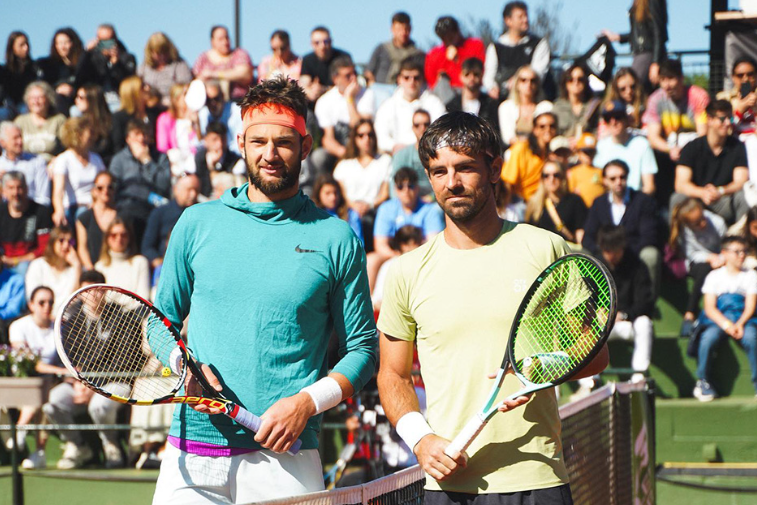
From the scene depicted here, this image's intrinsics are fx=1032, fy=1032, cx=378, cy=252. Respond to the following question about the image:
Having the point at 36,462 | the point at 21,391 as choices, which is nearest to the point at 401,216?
the point at 21,391

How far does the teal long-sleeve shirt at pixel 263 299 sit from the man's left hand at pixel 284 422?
0.10m

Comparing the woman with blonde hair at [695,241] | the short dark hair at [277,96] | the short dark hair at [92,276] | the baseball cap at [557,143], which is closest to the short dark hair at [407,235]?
the baseball cap at [557,143]

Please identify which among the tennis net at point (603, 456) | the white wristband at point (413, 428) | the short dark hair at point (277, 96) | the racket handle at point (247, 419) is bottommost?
the tennis net at point (603, 456)

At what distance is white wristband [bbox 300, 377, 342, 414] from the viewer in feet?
10.4

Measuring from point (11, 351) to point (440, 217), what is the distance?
4031 mm

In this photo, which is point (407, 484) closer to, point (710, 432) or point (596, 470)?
point (596, 470)

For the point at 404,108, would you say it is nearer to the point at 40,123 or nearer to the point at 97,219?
the point at 97,219

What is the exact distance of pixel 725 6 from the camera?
14812mm

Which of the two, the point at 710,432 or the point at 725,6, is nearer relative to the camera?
the point at 710,432

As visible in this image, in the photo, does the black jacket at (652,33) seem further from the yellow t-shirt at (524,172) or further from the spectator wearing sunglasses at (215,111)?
the spectator wearing sunglasses at (215,111)

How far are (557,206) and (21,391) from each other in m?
5.16

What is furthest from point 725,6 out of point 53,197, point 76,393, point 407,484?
point 407,484

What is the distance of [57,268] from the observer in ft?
33.4

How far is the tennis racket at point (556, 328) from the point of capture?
3010mm
